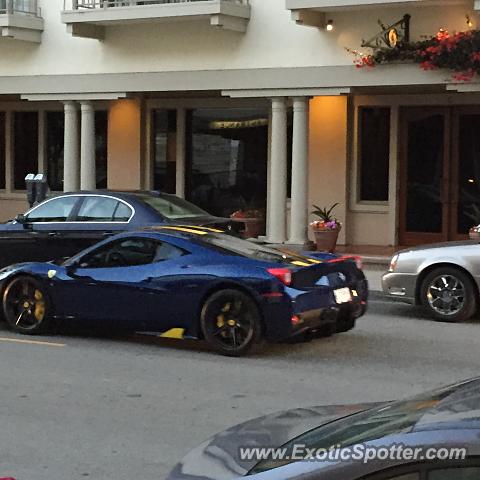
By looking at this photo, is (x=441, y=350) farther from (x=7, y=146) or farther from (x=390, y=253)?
(x=7, y=146)

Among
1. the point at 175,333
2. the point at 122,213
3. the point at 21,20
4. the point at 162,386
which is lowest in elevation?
the point at 162,386

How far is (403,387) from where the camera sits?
8625 millimetres

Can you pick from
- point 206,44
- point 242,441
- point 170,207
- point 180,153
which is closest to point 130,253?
point 170,207

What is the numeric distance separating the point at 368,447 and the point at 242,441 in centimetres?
92

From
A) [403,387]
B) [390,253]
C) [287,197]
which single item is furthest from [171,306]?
[287,197]

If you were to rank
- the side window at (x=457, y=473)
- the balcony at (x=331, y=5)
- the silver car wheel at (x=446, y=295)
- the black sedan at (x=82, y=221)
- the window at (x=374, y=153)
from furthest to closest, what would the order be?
the window at (x=374, y=153)
the balcony at (x=331, y=5)
the black sedan at (x=82, y=221)
the silver car wheel at (x=446, y=295)
the side window at (x=457, y=473)

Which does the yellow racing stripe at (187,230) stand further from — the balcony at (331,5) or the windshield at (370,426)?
the balcony at (331,5)

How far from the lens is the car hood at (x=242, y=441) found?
11.7 feet

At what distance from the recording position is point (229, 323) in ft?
32.7

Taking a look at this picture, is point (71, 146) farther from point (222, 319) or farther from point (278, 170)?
point (222, 319)

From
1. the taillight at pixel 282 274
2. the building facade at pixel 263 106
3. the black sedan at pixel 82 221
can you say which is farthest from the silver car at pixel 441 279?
the building facade at pixel 263 106

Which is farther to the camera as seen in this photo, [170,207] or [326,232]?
[326,232]

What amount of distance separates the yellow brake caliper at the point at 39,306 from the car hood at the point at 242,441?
7.02m

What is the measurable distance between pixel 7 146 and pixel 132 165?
3792mm
